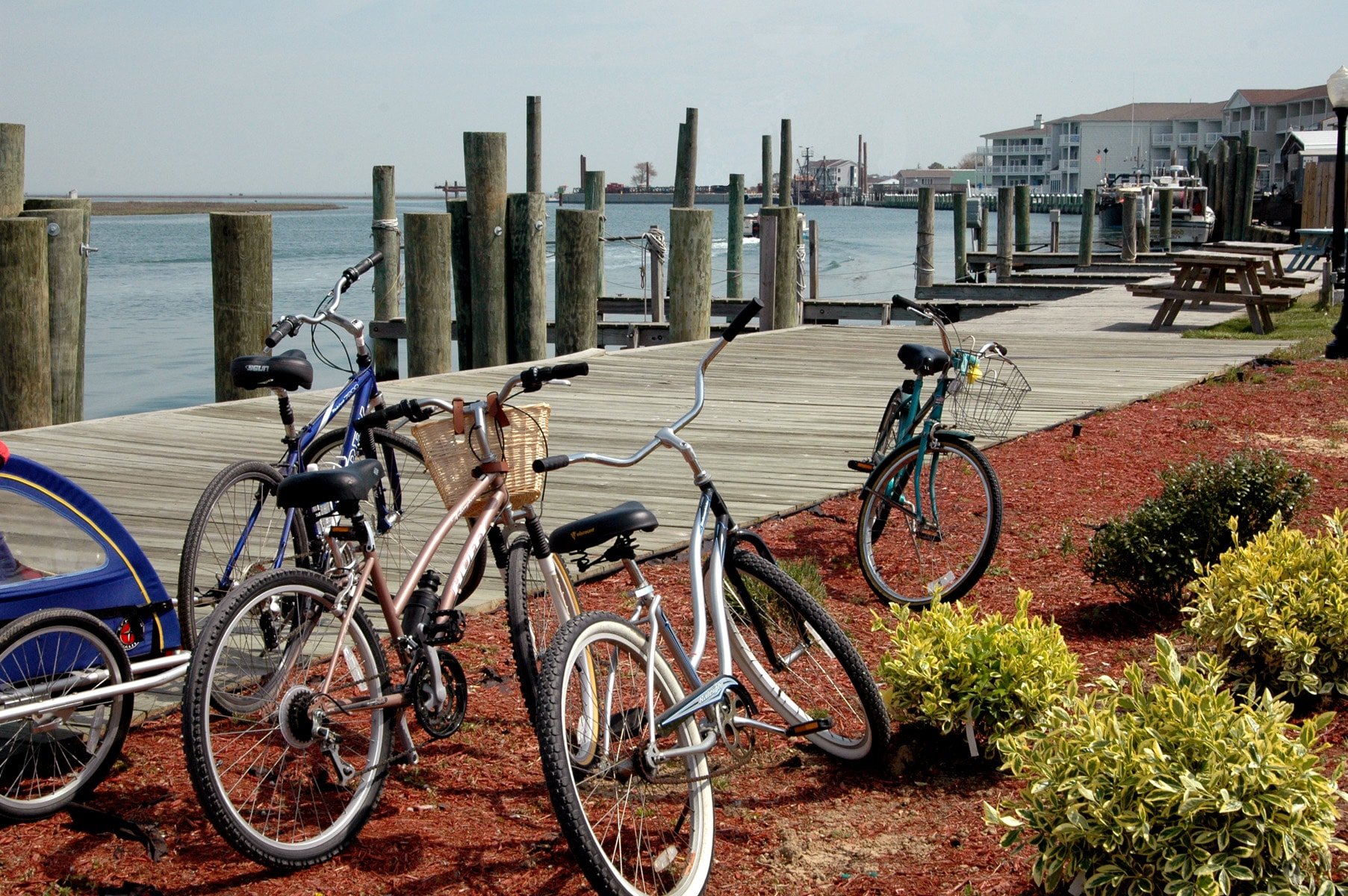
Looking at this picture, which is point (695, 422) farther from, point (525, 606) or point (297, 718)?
point (297, 718)

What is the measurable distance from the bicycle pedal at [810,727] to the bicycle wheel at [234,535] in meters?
1.81

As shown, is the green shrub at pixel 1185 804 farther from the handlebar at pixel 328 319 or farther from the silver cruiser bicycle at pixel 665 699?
the handlebar at pixel 328 319

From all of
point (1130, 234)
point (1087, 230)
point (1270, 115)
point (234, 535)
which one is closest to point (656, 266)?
point (234, 535)

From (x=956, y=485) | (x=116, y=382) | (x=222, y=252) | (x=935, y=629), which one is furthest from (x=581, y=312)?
(x=116, y=382)

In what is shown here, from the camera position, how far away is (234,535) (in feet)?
14.9

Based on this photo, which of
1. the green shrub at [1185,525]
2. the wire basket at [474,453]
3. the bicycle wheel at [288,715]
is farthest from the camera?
the green shrub at [1185,525]

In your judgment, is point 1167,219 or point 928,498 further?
point 1167,219

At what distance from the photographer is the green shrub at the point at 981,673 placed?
3770mm

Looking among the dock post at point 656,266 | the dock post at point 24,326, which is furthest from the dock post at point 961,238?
the dock post at point 24,326

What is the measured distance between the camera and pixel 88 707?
11.8ft

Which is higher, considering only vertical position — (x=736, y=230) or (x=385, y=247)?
(x=736, y=230)

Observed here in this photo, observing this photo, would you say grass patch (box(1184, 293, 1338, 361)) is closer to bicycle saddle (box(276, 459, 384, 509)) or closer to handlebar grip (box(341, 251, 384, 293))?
handlebar grip (box(341, 251, 384, 293))

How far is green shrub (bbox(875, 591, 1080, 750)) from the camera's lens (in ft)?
12.4

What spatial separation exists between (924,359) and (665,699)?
8.08 feet
